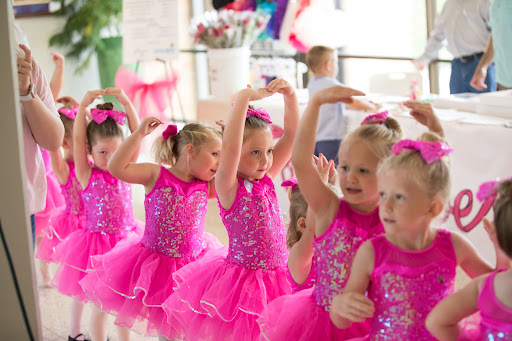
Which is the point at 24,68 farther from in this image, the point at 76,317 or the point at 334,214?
the point at 76,317

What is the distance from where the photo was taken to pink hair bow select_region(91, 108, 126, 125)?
252 centimetres

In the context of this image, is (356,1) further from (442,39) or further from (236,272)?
(236,272)

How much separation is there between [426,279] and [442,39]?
3799 millimetres

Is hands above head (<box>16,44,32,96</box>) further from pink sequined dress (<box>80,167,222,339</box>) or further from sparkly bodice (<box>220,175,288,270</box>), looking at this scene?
sparkly bodice (<box>220,175,288,270</box>)

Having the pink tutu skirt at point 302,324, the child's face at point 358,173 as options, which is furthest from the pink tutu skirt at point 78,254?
the child's face at point 358,173

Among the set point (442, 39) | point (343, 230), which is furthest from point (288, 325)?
point (442, 39)

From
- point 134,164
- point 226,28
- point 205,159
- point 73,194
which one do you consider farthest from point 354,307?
point 226,28

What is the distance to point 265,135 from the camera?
197 cm

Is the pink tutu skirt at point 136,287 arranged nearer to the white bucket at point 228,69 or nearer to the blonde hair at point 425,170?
the blonde hair at point 425,170

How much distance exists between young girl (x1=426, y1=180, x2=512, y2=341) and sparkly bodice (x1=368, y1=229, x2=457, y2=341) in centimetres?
11

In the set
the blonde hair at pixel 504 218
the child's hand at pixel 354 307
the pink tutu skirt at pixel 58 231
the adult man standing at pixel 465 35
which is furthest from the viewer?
the adult man standing at pixel 465 35

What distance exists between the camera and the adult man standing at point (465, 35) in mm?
4375

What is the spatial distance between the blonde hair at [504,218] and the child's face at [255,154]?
88cm

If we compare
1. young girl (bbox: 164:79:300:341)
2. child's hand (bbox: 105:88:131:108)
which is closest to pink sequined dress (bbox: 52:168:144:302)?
child's hand (bbox: 105:88:131:108)
